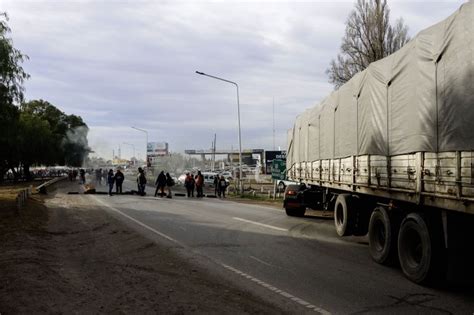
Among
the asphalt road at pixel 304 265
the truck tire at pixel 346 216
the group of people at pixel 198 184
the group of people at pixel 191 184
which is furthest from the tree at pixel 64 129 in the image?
the truck tire at pixel 346 216

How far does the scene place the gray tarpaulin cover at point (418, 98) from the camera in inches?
246

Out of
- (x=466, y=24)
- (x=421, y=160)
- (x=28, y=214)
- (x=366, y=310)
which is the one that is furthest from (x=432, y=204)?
(x=28, y=214)

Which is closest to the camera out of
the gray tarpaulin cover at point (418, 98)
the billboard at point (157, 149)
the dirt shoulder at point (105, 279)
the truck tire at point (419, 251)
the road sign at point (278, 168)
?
the dirt shoulder at point (105, 279)

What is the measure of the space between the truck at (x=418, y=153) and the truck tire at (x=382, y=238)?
0.06 feet

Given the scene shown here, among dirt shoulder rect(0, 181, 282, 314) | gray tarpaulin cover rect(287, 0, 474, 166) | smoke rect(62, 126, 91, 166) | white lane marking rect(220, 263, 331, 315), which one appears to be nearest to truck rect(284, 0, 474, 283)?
gray tarpaulin cover rect(287, 0, 474, 166)

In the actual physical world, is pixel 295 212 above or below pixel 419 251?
below

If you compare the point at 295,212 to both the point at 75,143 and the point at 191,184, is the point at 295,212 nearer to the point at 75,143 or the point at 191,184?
the point at 191,184

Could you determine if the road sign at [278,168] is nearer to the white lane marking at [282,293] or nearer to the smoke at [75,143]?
the white lane marking at [282,293]

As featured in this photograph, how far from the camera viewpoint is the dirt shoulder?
19.9 ft

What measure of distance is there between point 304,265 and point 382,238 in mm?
1591

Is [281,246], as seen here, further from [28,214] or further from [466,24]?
[28,214]

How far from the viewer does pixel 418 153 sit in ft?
24.1

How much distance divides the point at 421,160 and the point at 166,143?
338ft

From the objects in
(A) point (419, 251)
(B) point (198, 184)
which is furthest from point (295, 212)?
(B) point (198, 184)
